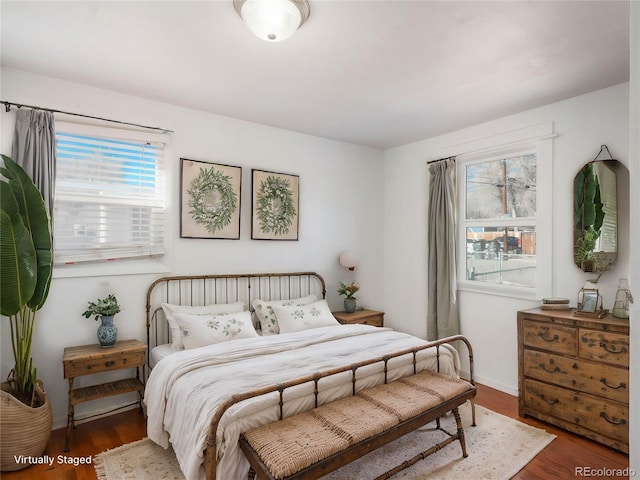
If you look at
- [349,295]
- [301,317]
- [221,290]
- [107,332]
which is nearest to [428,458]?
[301,317]

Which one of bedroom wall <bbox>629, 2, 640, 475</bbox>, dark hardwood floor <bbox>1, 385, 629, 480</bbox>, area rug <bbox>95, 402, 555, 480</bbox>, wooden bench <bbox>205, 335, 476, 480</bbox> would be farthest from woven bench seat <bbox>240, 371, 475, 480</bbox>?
bedroom wall <bbox>629, 2, 640, 475</bbox>

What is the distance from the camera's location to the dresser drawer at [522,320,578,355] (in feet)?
9.31

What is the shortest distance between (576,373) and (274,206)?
310 centimetres

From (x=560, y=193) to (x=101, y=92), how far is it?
13.5 feet

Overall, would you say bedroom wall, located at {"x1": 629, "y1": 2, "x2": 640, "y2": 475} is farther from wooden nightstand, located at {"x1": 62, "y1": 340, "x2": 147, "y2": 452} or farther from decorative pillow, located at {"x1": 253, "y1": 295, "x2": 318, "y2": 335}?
decorative pillow, located at {"x1": 253, "y1": 295, "x2": 318, "y2": 335}

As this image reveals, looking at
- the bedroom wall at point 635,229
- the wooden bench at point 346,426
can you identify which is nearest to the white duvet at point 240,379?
the wooden bench at point 346,426

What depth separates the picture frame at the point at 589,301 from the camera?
2.90m

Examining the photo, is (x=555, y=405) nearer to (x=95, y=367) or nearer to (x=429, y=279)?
(x=429, y=279)

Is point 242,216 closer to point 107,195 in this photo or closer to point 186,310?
point 186,310

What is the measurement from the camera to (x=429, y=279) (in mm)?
4379

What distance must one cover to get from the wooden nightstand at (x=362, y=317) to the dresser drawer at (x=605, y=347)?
2.10 meters

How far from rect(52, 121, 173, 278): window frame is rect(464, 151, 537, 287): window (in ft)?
10.5

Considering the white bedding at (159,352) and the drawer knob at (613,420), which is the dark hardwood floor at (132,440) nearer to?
the drawer knob at (613,420)

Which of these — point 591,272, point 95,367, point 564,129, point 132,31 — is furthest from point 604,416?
point 132,31
